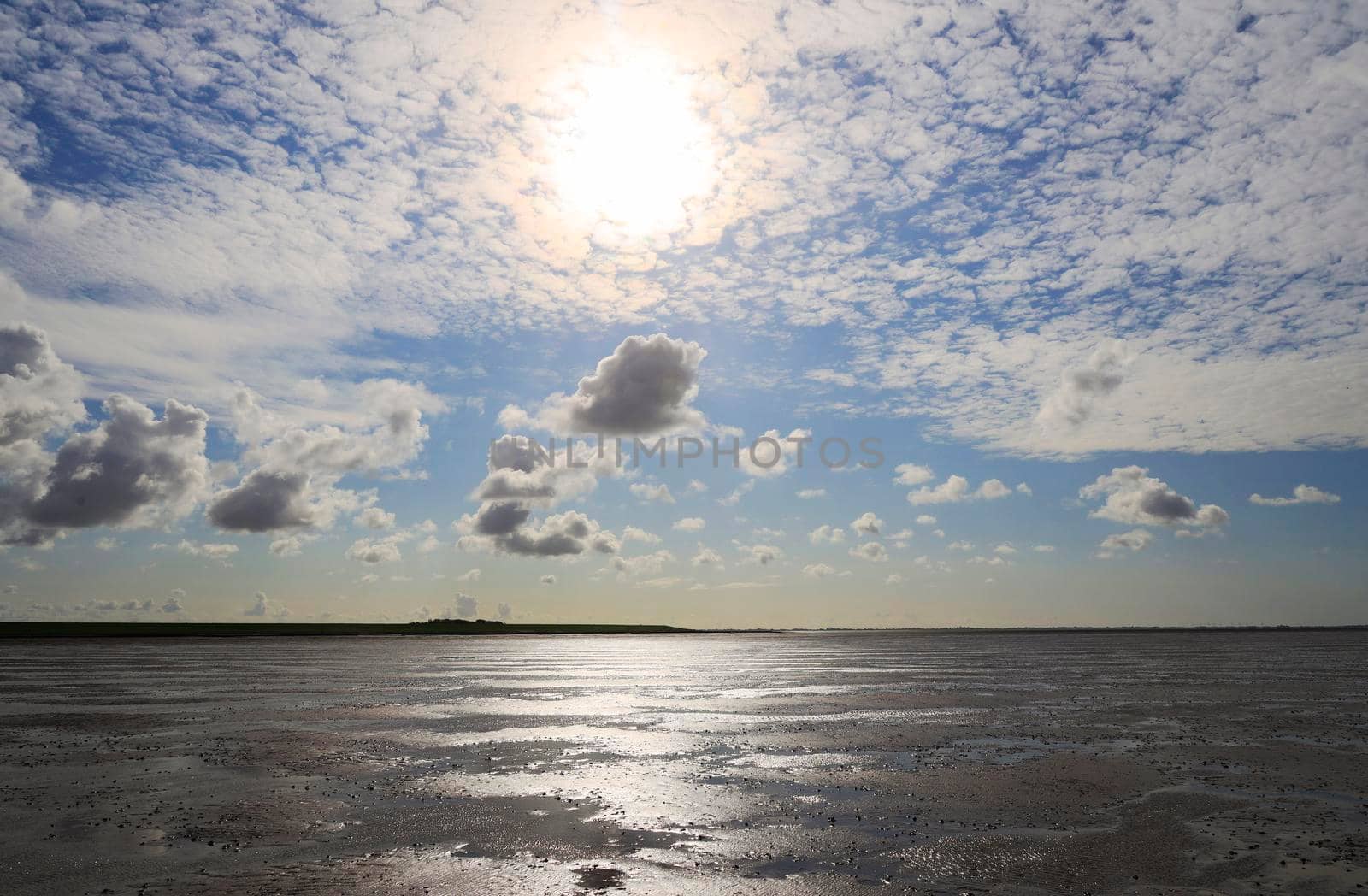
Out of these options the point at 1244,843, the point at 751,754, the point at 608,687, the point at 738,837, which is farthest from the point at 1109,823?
the point at 608,687

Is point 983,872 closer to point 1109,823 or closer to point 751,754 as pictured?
point 1109,823

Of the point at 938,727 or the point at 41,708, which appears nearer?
the point at 938,727

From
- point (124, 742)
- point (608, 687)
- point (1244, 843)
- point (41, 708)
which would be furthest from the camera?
point (608, 687)

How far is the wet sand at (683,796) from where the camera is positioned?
501 inches

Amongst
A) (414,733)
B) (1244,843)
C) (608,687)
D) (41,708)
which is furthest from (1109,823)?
(41,708)

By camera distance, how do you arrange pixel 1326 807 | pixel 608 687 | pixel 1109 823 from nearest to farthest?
pixel 1109 823, pixel 1326 807, pixel 608 687

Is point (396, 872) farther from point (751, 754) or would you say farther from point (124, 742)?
point (124, 742)

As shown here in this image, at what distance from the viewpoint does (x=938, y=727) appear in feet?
95.6

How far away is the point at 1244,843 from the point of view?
47.6 feet

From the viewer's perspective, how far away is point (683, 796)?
58.7ft

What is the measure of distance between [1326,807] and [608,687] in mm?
36699

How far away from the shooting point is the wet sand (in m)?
12.7

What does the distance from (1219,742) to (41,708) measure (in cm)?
4343

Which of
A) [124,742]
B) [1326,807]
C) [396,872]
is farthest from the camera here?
[124,742]
